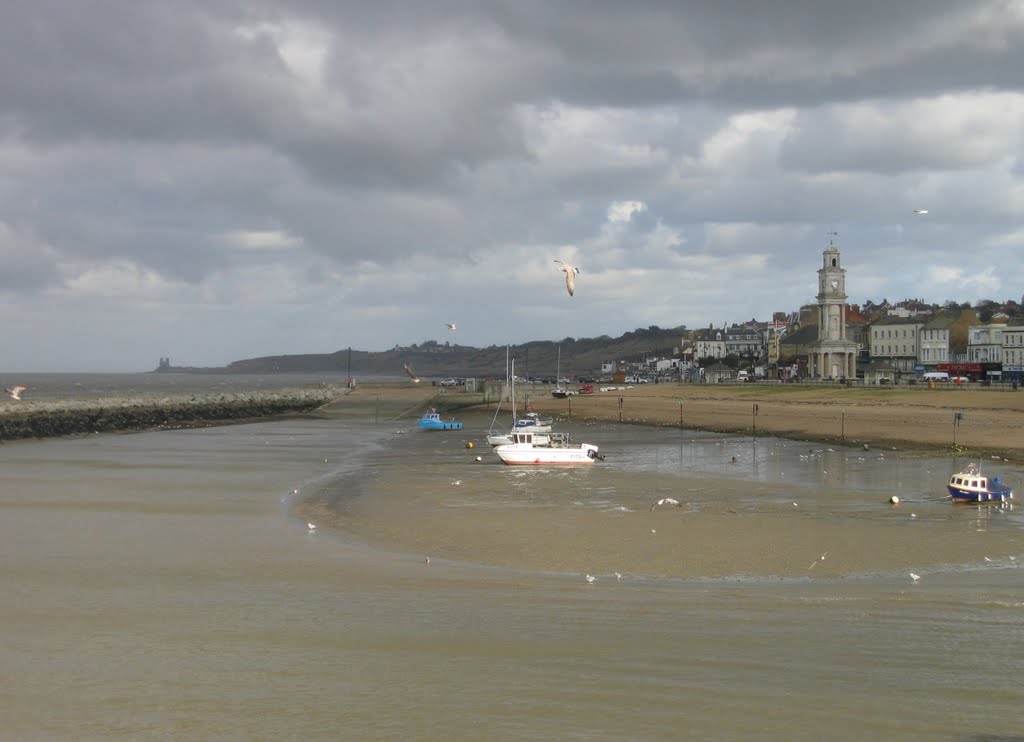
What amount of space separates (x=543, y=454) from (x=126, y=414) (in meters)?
41.1

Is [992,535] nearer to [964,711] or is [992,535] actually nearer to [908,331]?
[964,711]

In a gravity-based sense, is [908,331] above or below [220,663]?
above

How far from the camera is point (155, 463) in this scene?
36625mm

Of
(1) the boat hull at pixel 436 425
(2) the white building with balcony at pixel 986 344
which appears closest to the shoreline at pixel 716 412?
(1) the boat hull at pixel 436 425

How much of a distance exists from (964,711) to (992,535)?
11.2m

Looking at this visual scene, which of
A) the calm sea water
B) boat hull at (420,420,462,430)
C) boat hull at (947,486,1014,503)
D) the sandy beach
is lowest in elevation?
the calm sea water

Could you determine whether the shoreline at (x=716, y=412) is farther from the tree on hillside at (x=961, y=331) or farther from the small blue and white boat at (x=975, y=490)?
the tree on hillside at (x=961, y=331)

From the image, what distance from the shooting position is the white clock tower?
318 ft

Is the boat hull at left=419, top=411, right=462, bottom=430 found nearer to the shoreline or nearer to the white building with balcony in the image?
the shoreline

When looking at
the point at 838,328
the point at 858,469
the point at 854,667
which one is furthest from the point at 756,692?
the point at 838,328

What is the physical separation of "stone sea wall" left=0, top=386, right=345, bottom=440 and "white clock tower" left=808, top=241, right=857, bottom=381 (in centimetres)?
5169

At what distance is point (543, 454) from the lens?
3519 centimetres

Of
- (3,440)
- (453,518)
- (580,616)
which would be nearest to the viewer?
(580,616)

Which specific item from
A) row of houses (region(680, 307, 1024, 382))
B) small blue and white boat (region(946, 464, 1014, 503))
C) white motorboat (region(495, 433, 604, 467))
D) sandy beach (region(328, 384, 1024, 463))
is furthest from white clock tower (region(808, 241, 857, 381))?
small blue and white boat (region(946, 464, 1014, 503))
